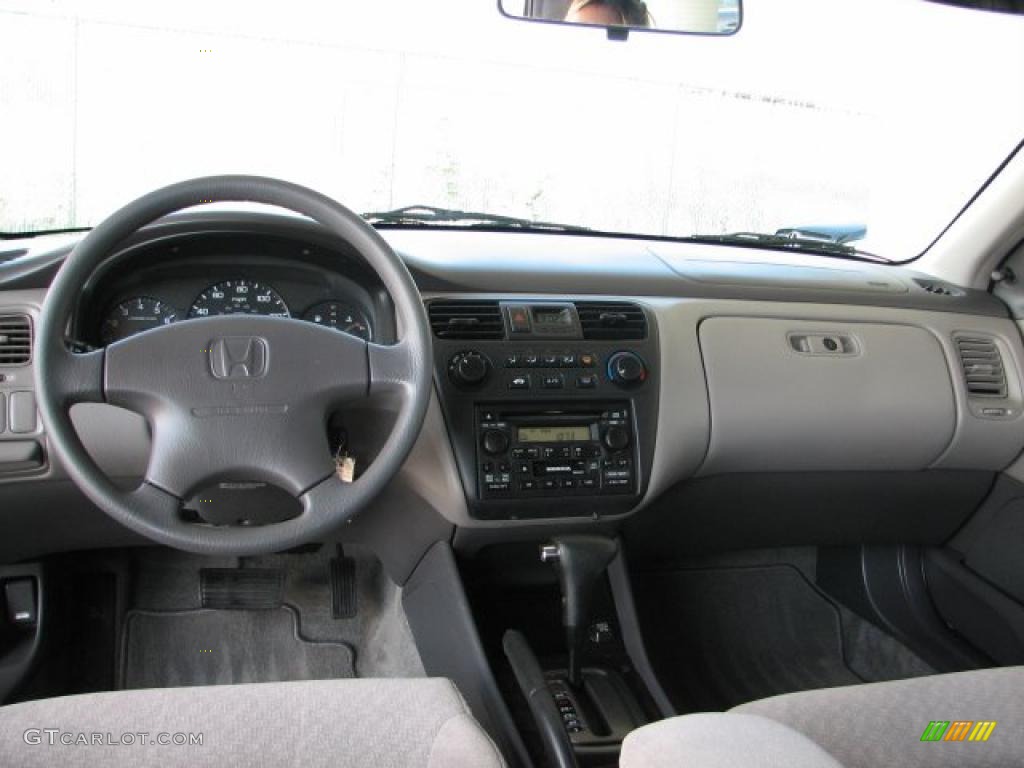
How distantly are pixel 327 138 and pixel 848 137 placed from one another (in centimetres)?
152

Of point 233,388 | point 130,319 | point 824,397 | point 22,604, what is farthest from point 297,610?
point 824,397

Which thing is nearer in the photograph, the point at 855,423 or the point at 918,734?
the point at 918,734

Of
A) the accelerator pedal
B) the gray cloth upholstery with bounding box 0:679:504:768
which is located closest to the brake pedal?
the accelerator pedal

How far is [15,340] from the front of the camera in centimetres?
189

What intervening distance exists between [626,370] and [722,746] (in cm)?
108

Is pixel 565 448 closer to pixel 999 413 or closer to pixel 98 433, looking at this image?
pixel 98 433

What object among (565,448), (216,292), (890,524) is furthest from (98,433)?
(890,524)

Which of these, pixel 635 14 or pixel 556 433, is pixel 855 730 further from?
pixel 635 14

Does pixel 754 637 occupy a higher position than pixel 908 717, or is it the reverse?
pixel 908 717

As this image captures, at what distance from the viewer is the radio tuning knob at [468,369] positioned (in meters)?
2.02

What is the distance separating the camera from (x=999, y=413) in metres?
2.50

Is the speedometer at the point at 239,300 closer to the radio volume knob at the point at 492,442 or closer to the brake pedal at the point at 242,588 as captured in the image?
the radio volume knob at the point at 492,442

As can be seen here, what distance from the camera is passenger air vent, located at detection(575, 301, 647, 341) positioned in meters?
2.15

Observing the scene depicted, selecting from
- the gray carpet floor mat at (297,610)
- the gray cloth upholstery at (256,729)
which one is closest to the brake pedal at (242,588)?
the gray carpet floor mat at (297,610)
